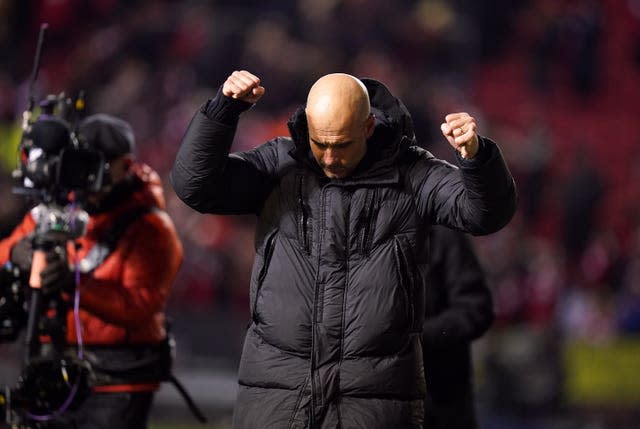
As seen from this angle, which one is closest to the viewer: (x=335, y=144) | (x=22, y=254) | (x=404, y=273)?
(x=335, y=144)

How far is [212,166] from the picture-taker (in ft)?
13.0

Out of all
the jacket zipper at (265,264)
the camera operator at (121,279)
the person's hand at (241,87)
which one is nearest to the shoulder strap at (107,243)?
the camera operator at (121,279)

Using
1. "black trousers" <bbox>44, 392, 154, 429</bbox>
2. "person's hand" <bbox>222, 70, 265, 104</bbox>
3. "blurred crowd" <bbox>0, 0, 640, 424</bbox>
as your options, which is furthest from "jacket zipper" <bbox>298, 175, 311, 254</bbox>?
"blurred crowd" <bbox>0, 0, 640, 424</bbox>

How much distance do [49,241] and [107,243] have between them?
0.58 meters

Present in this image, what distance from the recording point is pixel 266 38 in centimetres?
1138

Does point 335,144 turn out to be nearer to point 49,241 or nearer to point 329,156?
point 329,156

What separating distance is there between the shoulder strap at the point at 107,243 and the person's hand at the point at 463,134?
1.70m

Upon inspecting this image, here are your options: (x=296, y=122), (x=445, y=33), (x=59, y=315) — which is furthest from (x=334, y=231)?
(x=445, y=33)

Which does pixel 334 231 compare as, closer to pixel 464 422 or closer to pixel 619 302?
pixel 464 422

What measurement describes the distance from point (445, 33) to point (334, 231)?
842 centimetres

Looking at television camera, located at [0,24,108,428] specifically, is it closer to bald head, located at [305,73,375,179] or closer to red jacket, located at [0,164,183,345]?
red jacket, located at [0,164,183,345]

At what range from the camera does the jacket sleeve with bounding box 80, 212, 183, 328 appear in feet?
15.6

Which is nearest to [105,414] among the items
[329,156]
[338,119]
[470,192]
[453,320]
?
[453,320]

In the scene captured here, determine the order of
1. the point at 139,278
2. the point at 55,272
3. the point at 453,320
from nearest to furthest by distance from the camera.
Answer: the point at 55,272, the point at 139,278, the point at 453,320
